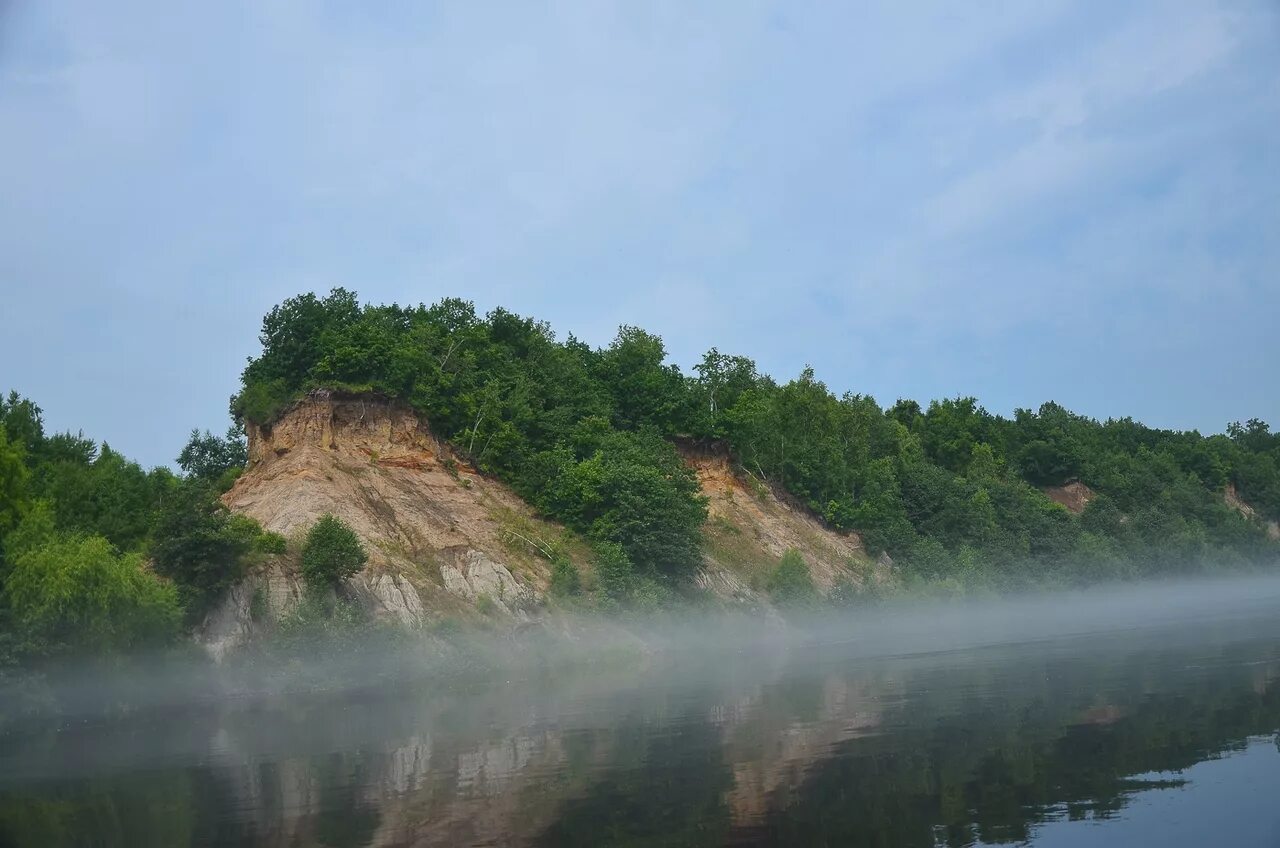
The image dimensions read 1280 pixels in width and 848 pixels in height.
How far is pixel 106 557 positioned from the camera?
42000mm

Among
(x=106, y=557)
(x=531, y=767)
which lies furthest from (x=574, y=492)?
(x=531, y=767)

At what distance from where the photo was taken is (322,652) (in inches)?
1845

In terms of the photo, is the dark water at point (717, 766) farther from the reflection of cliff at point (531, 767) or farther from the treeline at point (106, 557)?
the treeline at point (106, 557)

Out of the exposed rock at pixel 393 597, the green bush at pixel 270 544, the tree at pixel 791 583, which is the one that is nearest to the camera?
the green bush at pixel 270 544

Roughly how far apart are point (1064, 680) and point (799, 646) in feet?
96.9

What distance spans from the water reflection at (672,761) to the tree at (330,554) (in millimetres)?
11490

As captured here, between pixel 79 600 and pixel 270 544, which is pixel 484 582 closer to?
pixel 270 544

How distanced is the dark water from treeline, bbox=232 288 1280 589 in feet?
96.5

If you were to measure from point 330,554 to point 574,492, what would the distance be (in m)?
20.5

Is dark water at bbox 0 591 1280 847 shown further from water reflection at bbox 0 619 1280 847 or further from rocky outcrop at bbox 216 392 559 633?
rocky outcrop at bbox 216 392 559 633

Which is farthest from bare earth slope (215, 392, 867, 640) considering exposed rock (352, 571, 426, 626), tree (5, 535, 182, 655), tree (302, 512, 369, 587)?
tree (5, 535, 182, 655)

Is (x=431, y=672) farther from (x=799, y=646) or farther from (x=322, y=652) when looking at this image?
(x=799, y=646)

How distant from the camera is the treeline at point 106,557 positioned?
39938 millimetres

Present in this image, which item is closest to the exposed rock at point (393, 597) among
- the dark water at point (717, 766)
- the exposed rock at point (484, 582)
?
the exposed rock at point (484, 582)
